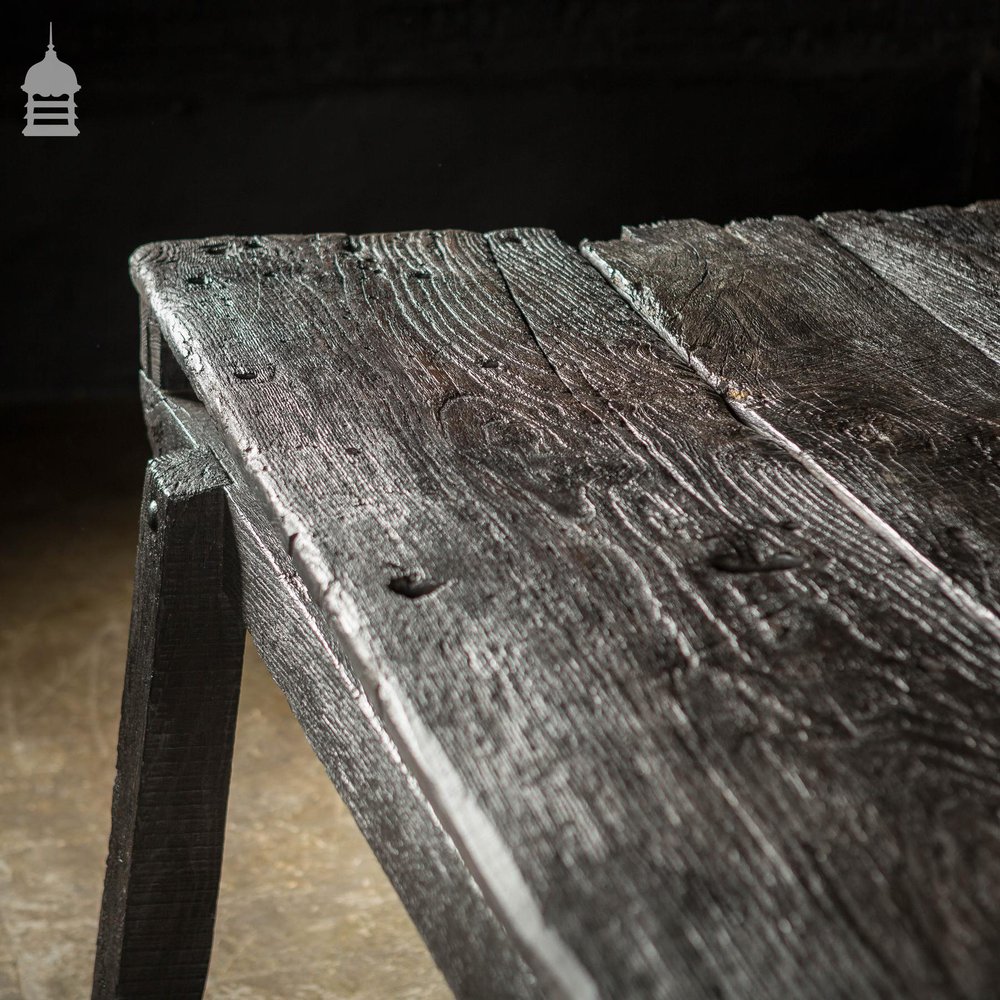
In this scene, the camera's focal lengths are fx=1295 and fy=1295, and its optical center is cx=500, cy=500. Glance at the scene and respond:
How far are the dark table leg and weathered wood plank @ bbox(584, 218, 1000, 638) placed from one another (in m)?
0.43

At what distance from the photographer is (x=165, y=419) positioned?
4.13ft

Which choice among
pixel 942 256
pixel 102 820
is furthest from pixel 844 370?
pixel 102 820

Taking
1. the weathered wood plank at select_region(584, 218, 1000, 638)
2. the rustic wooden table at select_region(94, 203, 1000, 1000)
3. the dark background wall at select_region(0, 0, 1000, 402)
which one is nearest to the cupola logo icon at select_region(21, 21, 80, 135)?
the dark background wall at select_region(0, 0, 1000, 402)

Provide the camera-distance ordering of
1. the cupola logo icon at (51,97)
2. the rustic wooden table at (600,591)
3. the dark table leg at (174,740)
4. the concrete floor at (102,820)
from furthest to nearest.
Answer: the cupola logo icon at (51,97), the concrete floor at (102,820), the dark table leg at (174,740), the rustic wooden table at (600,591)

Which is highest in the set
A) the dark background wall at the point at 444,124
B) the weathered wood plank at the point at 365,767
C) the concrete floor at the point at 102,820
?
the weathered wood plank at the point at 365,767

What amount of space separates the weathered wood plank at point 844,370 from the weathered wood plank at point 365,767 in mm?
310

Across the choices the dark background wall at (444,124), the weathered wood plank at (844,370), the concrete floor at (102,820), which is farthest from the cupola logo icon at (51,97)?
the weathered wood plank at (844,370)

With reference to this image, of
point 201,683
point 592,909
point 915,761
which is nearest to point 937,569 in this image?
point 915,761

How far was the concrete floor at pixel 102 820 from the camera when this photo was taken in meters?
1.66

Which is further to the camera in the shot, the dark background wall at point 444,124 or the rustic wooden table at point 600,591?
the dark background wall at point 444,124

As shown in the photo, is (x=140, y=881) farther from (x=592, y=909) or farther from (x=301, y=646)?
(x=592, y=909)

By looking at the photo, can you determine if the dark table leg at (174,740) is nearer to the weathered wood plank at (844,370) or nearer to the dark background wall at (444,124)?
the weathered wood plank at (844,370)

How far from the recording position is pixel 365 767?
84 centimetres

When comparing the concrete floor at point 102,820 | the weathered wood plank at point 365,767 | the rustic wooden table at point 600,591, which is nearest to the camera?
the rustic wooden table at point 600,591
